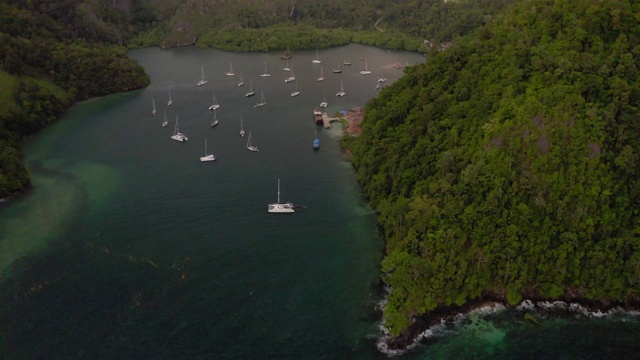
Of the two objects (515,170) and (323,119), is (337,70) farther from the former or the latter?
(515,170)

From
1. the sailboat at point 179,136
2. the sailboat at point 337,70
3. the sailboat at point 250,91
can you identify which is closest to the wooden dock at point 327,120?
the sailboat at point 250,91

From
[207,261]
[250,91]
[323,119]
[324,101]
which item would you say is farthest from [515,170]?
[250,91]

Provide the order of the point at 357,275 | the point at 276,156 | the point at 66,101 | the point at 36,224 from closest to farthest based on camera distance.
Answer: the point at 357,275 < the point at 36,224 < the point at 276,156 < the point at 66,101

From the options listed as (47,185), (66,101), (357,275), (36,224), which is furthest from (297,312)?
(66,101)

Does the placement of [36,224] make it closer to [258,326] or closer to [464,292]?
[258,326]

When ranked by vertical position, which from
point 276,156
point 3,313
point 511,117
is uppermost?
point 511,117

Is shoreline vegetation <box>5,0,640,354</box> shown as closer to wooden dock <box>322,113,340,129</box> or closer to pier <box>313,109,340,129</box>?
wooden dock <box>322,113,340,129</box>
